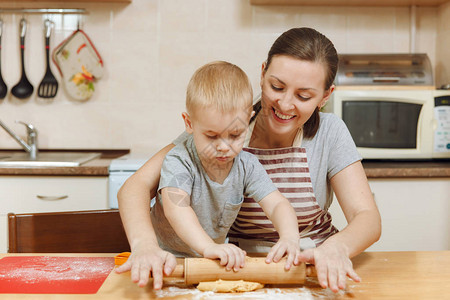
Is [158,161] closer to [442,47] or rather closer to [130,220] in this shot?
[130,220]

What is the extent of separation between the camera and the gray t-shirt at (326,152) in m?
1.19

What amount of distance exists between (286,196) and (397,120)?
1.24 m

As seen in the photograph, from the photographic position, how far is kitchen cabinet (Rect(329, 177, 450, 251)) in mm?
2066

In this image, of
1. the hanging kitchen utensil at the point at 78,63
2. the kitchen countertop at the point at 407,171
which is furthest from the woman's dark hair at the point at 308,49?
the hanging kitchen utensil at the point at 78,63

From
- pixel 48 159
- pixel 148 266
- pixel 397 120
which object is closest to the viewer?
pixel 148 266

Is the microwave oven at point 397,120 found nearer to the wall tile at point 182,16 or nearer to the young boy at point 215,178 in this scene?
the wall tile at point 182,16

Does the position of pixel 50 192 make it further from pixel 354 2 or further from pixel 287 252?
pixel 354 2

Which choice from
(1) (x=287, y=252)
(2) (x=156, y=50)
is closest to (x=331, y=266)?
(1) (x=287, y=252)

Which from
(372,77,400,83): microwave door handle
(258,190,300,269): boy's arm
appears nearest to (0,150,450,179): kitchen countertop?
(372,77,400,83): microwave door handle

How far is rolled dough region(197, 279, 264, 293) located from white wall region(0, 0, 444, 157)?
1.80 metres

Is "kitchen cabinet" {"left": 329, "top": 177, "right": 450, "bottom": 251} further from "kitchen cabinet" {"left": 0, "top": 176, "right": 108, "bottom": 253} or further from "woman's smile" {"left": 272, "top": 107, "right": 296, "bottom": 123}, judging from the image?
"woman's smile" {"left": 272, "top": 107, "right": 296, "bottom": 123}

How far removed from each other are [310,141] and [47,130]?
176 cm

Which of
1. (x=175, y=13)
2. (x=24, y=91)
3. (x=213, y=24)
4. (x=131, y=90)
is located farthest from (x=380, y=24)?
(x=24, y=91)

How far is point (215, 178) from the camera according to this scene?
104cm
